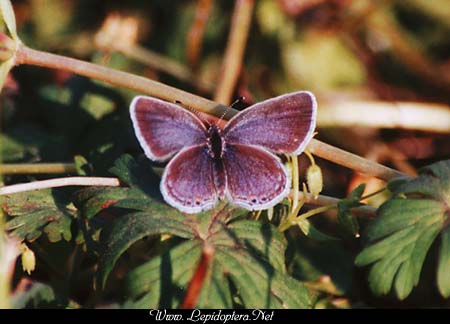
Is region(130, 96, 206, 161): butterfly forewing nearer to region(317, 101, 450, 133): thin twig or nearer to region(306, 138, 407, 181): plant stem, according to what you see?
region(306, 138, 407, 181): plant stem

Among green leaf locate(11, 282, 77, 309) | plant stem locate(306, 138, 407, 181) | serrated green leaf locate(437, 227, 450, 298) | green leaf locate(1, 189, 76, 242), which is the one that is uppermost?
plant stem locate(306, 138, 407, 181)

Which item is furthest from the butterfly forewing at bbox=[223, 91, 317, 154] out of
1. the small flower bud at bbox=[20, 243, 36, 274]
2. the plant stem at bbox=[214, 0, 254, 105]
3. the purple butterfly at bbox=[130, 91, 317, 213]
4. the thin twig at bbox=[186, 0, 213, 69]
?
the thin twig at bbox=[186, 0, 213, 69]

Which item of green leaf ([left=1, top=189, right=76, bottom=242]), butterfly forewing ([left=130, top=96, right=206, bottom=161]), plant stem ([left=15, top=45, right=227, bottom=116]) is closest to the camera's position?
butterfly forewing ([left=130, top=96, right=206, bottom=161])

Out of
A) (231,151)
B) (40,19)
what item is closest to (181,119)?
(231,151)

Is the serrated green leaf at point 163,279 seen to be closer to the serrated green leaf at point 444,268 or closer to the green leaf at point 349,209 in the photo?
the green leaf at point 349,209

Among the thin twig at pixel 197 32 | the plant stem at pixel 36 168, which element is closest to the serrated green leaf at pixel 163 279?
the plant stem at pixel 36 168

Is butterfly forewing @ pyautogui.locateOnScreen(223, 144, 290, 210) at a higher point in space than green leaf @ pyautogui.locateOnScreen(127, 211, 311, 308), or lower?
higher
